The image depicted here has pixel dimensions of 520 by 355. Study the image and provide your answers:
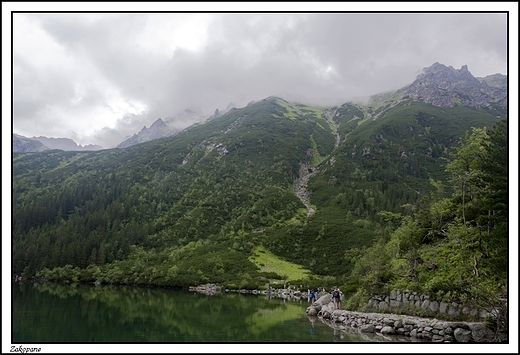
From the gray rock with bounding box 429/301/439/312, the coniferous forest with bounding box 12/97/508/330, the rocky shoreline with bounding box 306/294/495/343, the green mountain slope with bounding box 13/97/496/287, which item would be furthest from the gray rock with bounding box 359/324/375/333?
the green mountain slope with bounding box 13/97/496/287

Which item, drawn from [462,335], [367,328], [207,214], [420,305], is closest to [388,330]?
[367,328]

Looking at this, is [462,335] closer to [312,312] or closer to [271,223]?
[312,312]

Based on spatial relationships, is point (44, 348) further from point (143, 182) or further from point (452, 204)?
point (143, 182)

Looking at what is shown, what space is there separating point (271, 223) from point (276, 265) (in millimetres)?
34283

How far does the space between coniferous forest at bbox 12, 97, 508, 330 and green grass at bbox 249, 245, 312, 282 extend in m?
1.92

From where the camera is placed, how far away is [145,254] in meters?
112

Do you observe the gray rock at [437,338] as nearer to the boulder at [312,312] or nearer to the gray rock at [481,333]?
the gray rock at [481,333]

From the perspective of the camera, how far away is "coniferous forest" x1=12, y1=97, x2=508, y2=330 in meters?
25.1

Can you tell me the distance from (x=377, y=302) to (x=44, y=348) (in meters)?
23.0

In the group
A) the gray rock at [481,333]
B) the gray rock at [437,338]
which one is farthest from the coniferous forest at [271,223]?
the gray rock at [437,338]

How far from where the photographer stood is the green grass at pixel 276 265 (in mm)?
95062

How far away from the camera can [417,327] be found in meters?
21.5

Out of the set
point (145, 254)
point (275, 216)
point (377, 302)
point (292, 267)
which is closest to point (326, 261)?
point (292, 267)

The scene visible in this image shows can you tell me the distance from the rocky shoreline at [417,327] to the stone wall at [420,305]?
0.98 m
